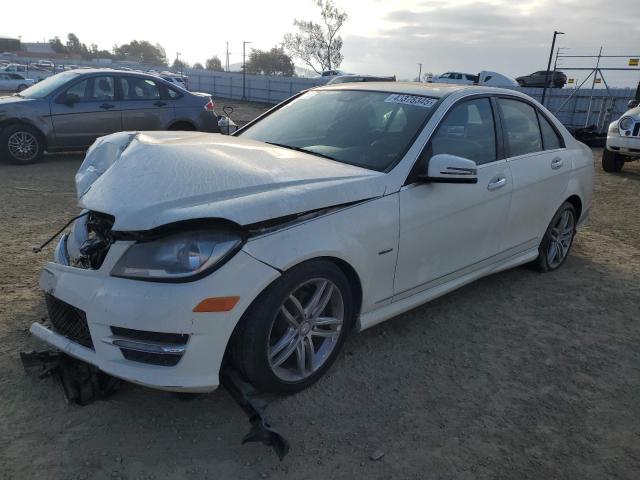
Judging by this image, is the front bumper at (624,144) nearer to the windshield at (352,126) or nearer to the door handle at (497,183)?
the door handle at (497,183)

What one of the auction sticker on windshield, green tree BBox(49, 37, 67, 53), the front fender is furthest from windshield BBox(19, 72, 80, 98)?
green tree BBox(49, 37, 67, 53)

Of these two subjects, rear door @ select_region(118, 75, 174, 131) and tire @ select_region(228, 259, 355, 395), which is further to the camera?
rear door @ select_region(118, 75, 174, 131)

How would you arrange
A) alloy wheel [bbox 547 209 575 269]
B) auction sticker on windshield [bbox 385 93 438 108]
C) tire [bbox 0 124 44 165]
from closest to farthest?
auction sticker on windshield [bbox 385 93 438 108] → alloy wheel [bbox 547 209 575 269] → tire [bbox 0 124 44 165]

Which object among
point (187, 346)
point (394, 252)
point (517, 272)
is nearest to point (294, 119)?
point (394, 252)

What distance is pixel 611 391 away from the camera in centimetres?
307

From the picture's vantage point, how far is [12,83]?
2938 cm

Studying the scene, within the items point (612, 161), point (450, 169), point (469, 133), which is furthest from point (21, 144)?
point (612, 161)

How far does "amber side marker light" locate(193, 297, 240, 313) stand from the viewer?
229 centimetres

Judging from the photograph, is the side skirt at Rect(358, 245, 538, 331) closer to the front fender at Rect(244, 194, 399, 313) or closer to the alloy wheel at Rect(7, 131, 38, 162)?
the front fender at Rect(244, 194, 399, 313)

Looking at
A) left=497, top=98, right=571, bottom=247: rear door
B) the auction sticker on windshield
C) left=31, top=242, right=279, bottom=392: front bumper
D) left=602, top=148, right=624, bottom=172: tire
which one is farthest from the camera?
left=602, top=148, right=624, bottom=172: tire

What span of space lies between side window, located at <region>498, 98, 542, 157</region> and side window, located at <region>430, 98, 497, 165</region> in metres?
0.20

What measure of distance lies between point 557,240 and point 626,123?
6836mm

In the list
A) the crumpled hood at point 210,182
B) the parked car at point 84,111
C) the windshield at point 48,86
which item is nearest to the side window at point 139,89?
the parked car at point 84,111

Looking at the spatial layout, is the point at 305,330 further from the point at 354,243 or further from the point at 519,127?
the point at 519,127
